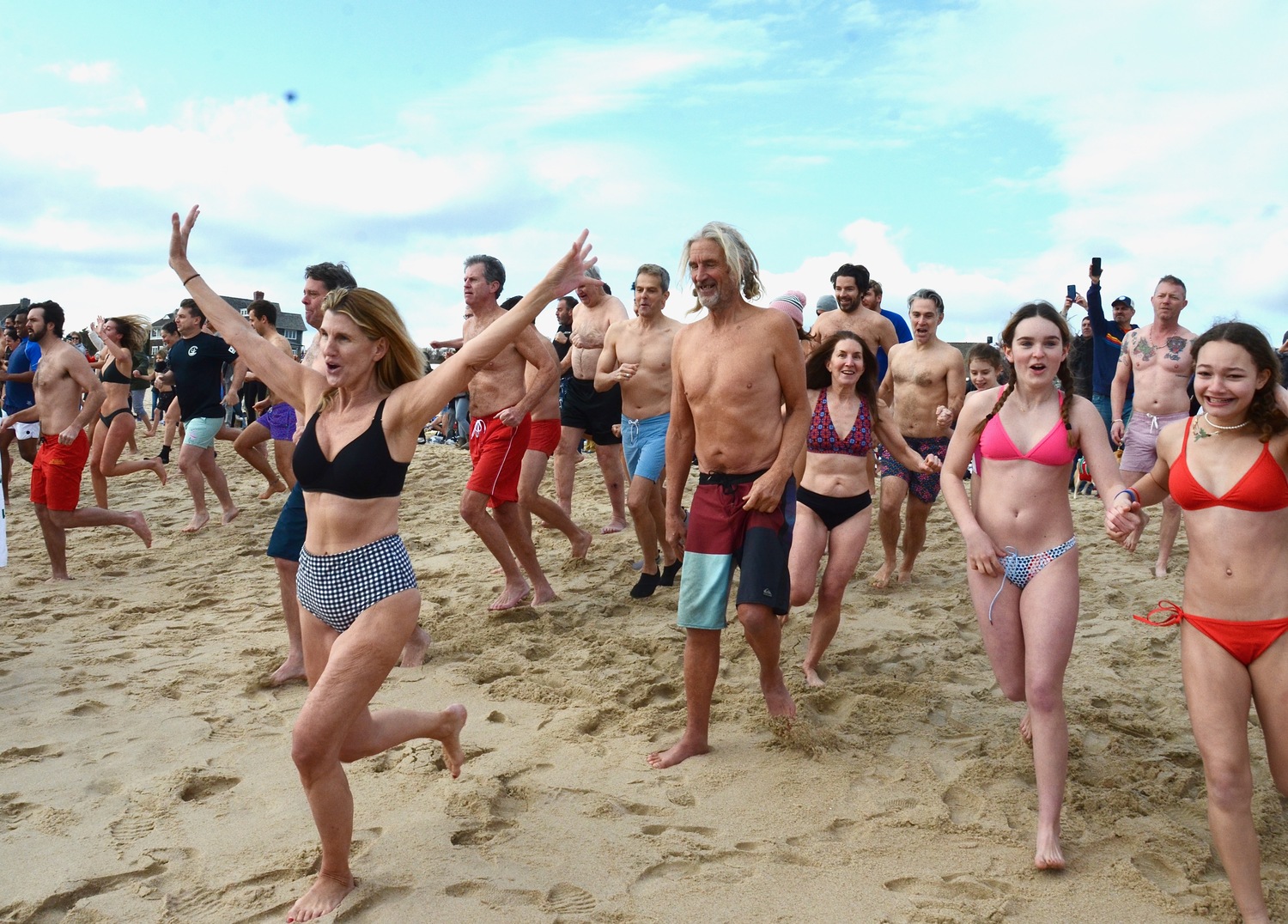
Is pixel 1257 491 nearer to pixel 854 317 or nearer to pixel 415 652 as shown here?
pixel 415 652

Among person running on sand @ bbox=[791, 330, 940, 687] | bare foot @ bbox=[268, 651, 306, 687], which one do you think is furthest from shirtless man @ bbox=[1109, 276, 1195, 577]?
bare foot @ bbox=[268, 651, 306, 687]

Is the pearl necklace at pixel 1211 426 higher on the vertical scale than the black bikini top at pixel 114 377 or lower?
lower

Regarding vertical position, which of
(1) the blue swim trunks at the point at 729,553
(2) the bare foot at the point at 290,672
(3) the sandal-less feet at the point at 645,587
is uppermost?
(1) the blue swim trunks at the point at 729,553

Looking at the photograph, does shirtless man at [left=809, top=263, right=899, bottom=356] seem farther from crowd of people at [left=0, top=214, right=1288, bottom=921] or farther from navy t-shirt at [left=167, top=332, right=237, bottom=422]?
navy t-shirt at [left=167, top=332, right=237, bottom=422]

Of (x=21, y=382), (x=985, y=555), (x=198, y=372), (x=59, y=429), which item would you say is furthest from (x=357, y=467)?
(x=21, y=382)

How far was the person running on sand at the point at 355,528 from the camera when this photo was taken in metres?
3.04

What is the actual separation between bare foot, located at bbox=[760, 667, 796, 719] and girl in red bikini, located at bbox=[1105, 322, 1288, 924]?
5.69ft

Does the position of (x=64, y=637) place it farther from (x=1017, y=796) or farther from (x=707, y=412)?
(x=1017, y=796)

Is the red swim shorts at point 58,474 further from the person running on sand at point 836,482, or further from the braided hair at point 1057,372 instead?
the braided hair at point 1057,372

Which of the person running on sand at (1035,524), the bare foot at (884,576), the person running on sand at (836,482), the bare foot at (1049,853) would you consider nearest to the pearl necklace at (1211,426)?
the person running on sand at (1035,524)

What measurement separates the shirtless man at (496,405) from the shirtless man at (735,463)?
205 centimetres

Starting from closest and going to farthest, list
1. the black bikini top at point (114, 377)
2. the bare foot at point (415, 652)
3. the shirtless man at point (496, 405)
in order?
the bare foot at point (415, 652) → the shirtless man at point (496, 405) → the black bikini top at point (114, 377)

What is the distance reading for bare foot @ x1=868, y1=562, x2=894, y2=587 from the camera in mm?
7242

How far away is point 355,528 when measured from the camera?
320 cm
